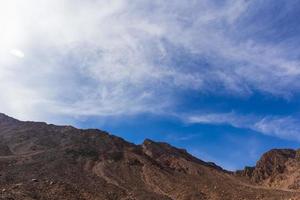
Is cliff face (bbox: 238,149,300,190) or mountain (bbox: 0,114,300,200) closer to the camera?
mountain (bbox: 0,114,300,200)

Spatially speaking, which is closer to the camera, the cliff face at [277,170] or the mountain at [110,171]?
the mountain at [110,171]

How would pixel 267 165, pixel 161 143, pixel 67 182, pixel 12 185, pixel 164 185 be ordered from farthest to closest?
pixel 161 143, pixel 267 165, pixel 164 185, pixel 67 182, pixel 12 185

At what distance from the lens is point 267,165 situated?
96438mm

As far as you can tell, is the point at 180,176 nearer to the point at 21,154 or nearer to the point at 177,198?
the point at 177,198

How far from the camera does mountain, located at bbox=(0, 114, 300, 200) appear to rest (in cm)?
5991

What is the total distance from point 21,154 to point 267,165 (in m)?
43.8

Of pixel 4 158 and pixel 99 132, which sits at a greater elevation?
pixel 99 132

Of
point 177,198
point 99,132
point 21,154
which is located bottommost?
point 177,198

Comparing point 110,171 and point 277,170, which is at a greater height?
point 277,170

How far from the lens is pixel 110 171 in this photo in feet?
241

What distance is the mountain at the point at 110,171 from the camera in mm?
59906

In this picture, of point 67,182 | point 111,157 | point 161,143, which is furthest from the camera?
point 161,143

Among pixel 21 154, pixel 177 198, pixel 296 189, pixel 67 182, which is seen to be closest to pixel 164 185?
pixel 177 198

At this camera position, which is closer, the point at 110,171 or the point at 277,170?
the point at 110,171
